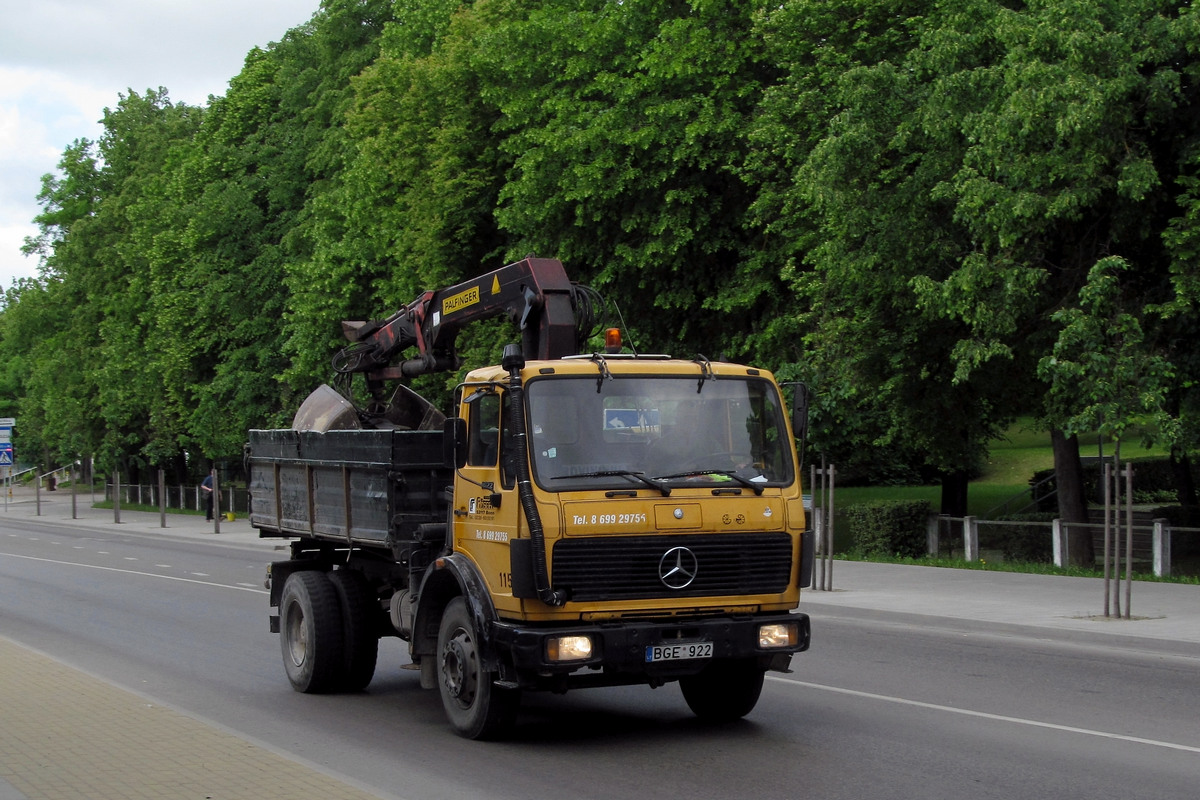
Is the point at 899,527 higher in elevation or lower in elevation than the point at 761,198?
lower

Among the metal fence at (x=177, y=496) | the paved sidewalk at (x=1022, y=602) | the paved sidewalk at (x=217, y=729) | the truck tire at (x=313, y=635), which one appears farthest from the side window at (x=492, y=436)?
the metal fence at (x=177, y=496)

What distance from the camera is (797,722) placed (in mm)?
9445

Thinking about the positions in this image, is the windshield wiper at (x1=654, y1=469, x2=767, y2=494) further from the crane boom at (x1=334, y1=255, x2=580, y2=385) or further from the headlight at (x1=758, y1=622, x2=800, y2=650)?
the crane boom at (x1=334, y1=255, x2=580, y2=385)

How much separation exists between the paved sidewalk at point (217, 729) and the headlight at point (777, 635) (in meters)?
2.84

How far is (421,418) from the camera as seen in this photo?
12.4 m

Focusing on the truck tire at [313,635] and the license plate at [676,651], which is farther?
the truck tire at [313,635]

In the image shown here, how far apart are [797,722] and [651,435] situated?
2.43 m

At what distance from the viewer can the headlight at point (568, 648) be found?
26.4 ft

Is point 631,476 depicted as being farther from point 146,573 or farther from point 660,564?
point 146,573

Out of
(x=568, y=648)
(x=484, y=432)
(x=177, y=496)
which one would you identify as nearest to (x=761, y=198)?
(x=484, y=432)

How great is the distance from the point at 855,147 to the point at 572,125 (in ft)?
26.7

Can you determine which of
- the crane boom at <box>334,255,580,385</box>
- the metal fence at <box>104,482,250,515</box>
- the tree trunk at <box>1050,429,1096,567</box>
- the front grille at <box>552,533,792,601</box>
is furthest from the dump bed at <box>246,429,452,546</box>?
the metal fence at <box>104,482,250,515</box>

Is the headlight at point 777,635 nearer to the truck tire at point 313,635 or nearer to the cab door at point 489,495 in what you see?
the cab door at point 489,495

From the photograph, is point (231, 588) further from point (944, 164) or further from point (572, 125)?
point (944, 164)
